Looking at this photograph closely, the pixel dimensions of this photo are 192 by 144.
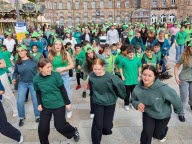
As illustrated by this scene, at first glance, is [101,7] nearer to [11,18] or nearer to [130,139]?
[11,18]

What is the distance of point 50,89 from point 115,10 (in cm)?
6255

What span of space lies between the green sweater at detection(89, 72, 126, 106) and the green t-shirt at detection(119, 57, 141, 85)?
154cm

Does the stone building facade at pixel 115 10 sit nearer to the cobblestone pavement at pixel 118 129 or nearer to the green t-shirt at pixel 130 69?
the green t-shirt at pixel 130 69

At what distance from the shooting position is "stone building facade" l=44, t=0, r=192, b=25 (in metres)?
58.0

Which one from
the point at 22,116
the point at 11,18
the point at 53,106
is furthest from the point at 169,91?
the point at 11,18

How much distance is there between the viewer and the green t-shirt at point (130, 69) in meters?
5.12

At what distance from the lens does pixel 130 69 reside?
5133 millimetres

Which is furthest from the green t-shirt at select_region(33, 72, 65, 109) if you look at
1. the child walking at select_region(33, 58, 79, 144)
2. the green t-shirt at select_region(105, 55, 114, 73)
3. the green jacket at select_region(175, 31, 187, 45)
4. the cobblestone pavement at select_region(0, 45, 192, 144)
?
the green jacket at select_region(175, 31, 187, 45)

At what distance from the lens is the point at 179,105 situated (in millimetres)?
3195

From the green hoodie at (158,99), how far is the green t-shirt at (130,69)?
180 centimetres

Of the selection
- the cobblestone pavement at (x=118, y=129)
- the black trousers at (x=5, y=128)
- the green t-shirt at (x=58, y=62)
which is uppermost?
the green t-shirt at (x=58, y=62)

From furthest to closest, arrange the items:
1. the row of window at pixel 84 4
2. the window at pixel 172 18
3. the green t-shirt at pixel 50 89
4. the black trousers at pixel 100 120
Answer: the row of window at pixel 84 4, the window at pixel 172 18, the black trousers at pixel 100 120, the green t-shirt at pixel 50 89

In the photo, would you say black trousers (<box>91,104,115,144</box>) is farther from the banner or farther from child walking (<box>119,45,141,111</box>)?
the banner

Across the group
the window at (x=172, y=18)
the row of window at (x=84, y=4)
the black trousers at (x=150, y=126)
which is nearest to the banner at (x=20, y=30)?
the black trousers at (x=150, y=126)
